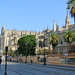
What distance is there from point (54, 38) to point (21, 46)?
3827cm

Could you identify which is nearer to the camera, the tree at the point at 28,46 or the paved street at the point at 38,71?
the paved street at the point at 38,71

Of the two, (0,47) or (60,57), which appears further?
(0,47)

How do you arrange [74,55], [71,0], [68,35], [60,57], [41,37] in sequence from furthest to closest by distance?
1. [41,37]
2. [68,35]
3. [60,57]
4. [74,55]
5. [71,0]

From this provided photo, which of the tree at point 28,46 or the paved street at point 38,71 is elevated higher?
the tree at point 28,46

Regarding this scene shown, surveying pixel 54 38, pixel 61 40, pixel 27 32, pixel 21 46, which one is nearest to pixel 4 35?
Answer: pixel 27 32

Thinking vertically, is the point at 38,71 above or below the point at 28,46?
below

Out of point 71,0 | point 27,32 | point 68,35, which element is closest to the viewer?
point 71,0

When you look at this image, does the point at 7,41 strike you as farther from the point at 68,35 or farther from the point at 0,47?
Result: the point at 68,35

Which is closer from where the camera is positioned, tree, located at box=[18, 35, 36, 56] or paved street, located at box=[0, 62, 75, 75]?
paved street, located at box=[0, 62, 75, 75]

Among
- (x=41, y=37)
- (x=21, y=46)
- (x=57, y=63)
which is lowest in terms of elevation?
(x=57, y=63)

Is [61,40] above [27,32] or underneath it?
underneath

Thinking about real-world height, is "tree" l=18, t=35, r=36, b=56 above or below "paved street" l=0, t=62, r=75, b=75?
above

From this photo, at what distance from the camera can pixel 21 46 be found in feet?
291

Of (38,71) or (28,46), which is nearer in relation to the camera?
(38,71)
